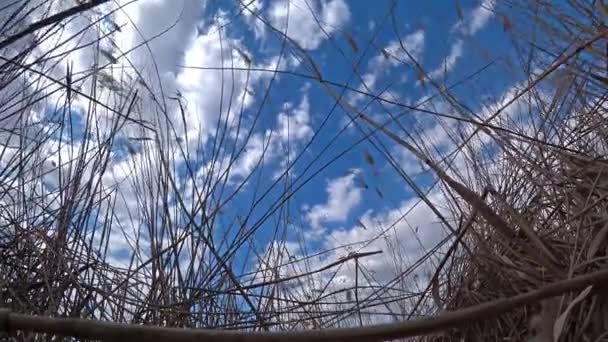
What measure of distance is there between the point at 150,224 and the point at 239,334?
3.73 feet

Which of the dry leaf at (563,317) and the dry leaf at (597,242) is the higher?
the dry leaf at (597,242)

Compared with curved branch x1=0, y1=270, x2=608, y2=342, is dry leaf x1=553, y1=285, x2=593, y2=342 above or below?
above

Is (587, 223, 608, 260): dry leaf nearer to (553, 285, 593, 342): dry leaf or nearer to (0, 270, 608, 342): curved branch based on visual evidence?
(553, 285, 593, 342): dry leaf

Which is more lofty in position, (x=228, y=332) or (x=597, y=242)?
(x=597, y=242)

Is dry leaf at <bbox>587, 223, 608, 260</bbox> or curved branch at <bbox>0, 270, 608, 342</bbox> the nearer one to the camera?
curved branch at <bbox>0, 270, 608, 342</bbox>

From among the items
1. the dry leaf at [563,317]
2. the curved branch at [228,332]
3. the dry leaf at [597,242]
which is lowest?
the curved branch at [228,332]

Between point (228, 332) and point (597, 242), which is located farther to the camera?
point (597, 242)

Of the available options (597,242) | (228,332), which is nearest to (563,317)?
(597,242)

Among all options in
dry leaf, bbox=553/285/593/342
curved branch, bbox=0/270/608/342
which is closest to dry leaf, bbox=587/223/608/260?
dry leaf, bbox=553/285/593/342

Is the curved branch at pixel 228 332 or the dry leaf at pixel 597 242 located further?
the dry leaf at pixel 597 242

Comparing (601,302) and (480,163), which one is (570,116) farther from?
(601,302)

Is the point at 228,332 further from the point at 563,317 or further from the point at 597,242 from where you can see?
the point at 597,242

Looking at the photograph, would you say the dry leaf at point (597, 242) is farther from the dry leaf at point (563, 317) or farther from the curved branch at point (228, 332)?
the curved branch at point (228, 332)

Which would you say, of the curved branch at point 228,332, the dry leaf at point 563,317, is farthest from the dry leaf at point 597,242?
the curved branch at point 228,332
